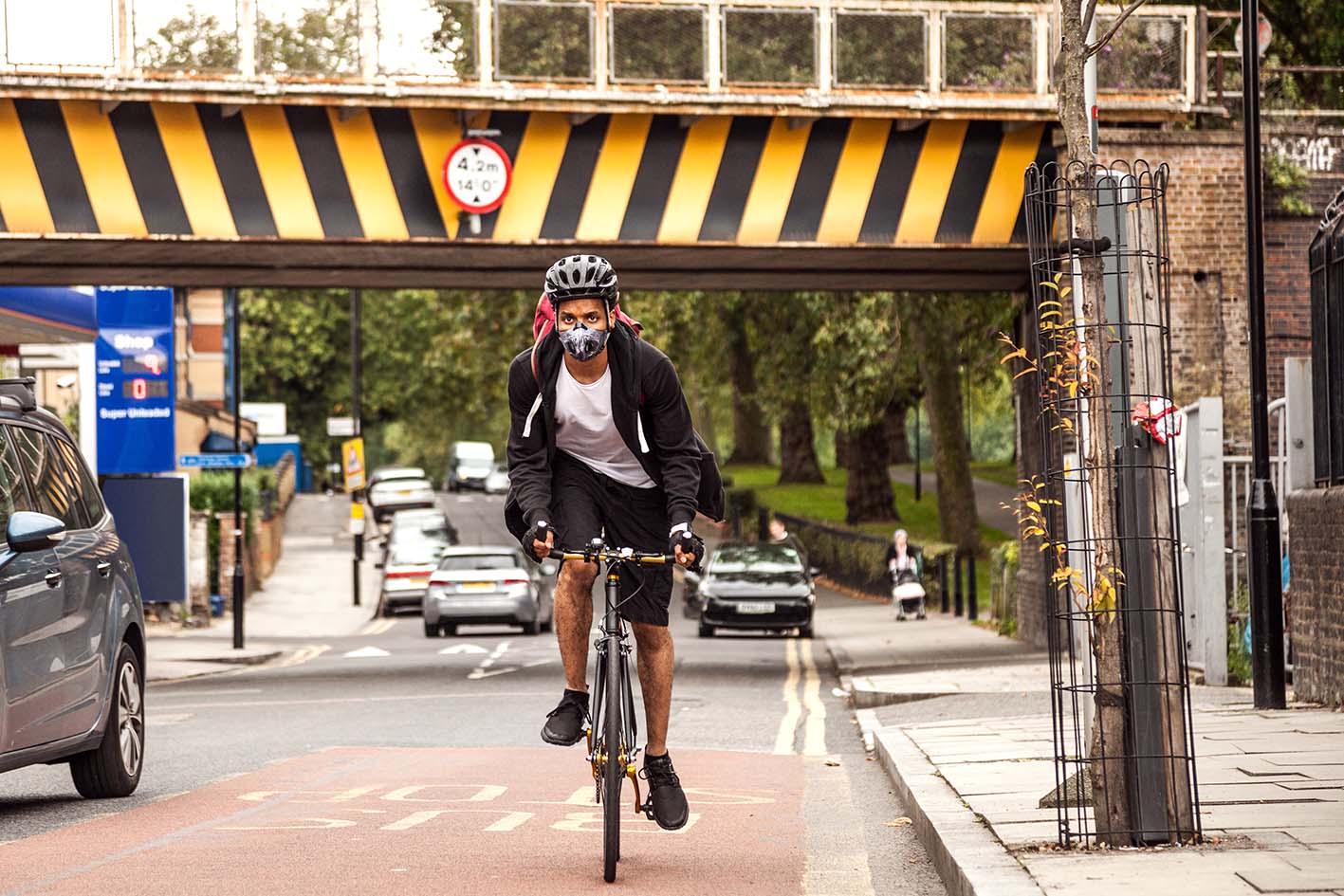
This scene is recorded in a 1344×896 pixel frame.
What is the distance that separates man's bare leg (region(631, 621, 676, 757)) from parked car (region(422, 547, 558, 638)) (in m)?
22.4

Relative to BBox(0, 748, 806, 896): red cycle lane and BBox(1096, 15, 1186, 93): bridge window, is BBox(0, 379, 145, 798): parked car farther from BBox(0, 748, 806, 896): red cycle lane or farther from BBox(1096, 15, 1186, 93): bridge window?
BBox(1096, 15, 1186, 93): bridge window

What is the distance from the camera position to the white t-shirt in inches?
293

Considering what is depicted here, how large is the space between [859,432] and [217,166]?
28.3 metres

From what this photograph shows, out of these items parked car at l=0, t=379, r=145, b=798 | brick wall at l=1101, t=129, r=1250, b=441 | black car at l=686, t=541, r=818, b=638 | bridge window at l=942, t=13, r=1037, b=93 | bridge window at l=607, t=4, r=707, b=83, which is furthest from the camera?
black car at l=686, t=541, r=818, b=638

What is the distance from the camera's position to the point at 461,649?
27.2 meters

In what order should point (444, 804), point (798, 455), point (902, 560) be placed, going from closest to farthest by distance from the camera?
point (444, 804), point (902, 560), point (798, 455)

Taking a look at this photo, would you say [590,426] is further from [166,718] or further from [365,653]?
[365,653]

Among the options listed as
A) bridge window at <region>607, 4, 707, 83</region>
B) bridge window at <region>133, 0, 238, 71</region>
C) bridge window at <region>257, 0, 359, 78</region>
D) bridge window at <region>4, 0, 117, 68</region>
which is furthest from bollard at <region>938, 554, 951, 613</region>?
bridge window at <region>4, 0, 117, 68</region>

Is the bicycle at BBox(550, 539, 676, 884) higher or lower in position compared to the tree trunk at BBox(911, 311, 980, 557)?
lower

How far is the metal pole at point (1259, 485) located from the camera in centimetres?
1266

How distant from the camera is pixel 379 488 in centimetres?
6181

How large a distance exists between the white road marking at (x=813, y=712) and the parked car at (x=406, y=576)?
44.7 feet

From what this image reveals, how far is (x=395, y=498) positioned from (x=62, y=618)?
52212 millimetres

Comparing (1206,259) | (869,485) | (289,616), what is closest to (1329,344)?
(1206,259)
